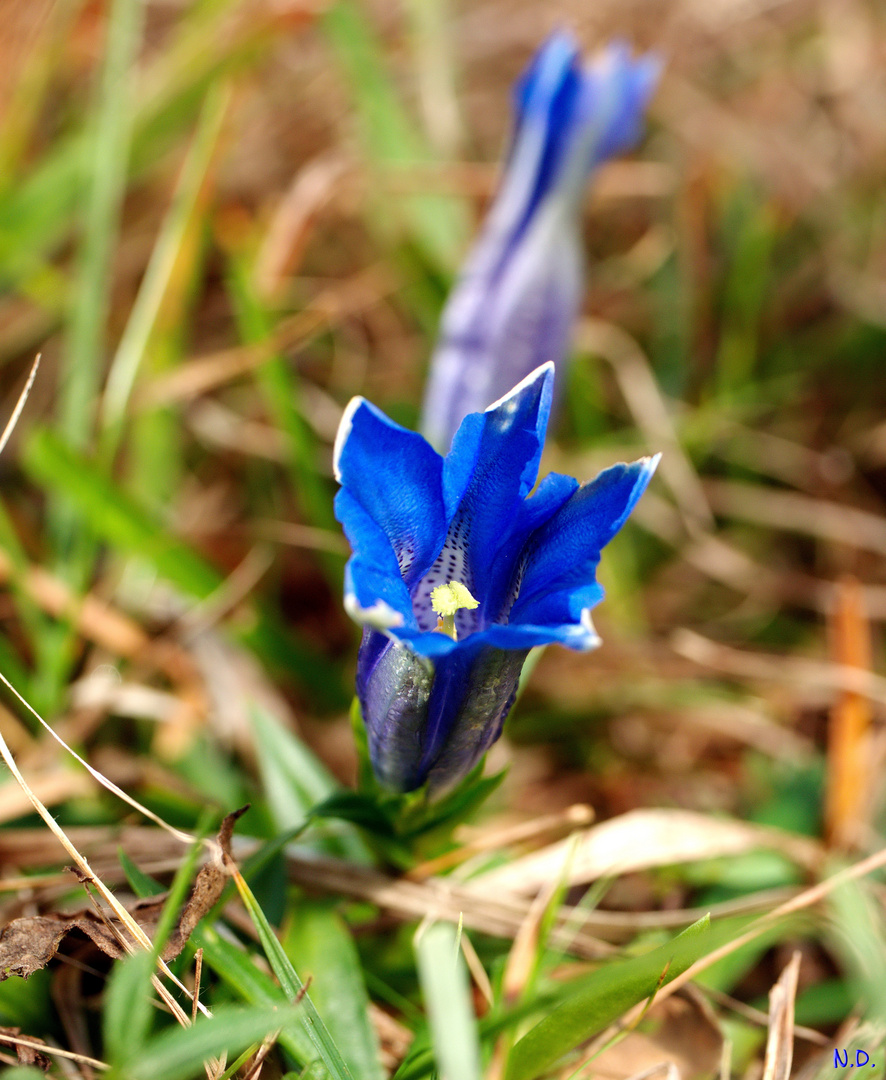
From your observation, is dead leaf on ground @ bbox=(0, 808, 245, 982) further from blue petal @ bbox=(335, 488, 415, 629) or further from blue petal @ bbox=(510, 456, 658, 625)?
blue petal @ bbox=(510, 456, 658, 625)

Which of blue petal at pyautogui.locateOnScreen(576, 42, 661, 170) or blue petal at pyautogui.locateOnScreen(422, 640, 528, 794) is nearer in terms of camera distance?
blue petal at pyautogui.locateOnScreen(422, 640, 528, 794)

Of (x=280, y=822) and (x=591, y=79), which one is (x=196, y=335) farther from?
(x=280, y=822)

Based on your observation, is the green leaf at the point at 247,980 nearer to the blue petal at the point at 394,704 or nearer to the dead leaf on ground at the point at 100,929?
the dead leaf on ground at the point at 100,929

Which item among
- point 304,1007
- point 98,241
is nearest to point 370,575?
point 304,1007

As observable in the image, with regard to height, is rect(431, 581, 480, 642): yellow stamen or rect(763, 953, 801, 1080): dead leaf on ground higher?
rect(431, 581, 480, 642): yellow stamen

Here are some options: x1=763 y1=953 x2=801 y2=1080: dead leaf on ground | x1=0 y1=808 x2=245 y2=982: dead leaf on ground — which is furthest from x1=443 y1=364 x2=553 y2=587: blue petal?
x1=763 y1=953 x2=801 y2=1080: dead leaf on ground

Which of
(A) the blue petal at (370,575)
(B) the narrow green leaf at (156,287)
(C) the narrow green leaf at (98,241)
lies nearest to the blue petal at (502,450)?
(A) the blue petal at (370,575)

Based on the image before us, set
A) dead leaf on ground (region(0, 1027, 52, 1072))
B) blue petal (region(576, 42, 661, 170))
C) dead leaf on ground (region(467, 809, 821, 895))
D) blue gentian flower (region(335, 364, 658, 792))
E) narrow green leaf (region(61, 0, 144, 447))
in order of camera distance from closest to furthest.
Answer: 1. blue gentian flower (region(335, 364, 658, 792))
2. dead leaf on ground (region(0, 1027, 52, 1072))
3. dead leaf on ground (region(467, 809, 821, 895))
4. blue petal (region(576, 42, 661, 170))
5. narrow green leaf (region(61, 0, 144, 447))
